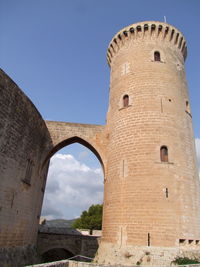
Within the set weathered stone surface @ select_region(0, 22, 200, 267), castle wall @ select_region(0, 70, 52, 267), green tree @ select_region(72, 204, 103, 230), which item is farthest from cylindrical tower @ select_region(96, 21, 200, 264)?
green tree @ select_region(72, 204, 103, 230)

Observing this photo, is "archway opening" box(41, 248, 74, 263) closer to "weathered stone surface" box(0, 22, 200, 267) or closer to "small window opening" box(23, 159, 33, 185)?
"weathered stone surface" box(0, 22, 200, 267)

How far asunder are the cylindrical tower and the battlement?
0.06 metres

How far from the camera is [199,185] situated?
37.6 ft

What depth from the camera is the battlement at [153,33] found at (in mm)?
13867

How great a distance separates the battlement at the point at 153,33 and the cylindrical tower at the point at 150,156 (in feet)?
0.18

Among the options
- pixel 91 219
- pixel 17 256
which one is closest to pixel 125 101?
pixel 17 256

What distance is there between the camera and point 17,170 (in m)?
11.1

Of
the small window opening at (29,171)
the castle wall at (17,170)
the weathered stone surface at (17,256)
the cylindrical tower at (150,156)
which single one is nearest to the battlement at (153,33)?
the cylindrical tower at (150,156)

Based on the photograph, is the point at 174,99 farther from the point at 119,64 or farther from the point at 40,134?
the point at 40,134

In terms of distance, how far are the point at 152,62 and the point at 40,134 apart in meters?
7.72

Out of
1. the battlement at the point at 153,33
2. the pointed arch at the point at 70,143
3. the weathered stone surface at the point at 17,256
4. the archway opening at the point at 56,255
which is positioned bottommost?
the archway opening at the point at 56,255

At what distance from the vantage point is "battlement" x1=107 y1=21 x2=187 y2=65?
45.5 feet

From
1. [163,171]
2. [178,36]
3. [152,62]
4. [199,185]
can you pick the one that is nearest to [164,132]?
[163,171]

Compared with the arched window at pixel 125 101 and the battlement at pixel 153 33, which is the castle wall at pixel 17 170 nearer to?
the arched window at pixel 125 101
